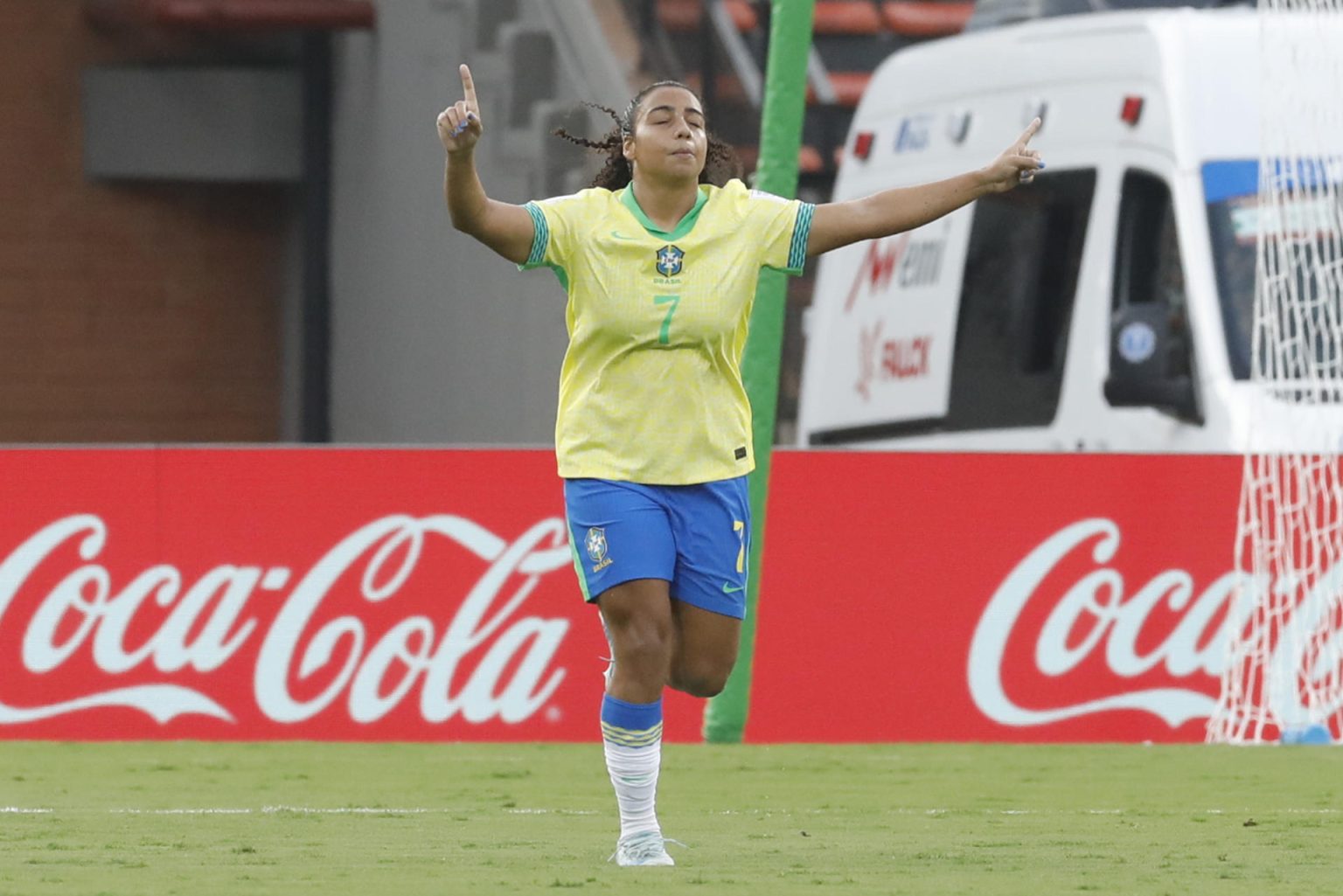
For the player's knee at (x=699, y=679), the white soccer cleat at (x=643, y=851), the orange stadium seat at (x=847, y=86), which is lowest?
the white soccer cleat at (x=643, y=851)

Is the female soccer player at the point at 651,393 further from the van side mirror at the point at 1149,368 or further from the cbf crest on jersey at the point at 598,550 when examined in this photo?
the van side mirror at the point at 1149,368

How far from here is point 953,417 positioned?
1384 centimetres

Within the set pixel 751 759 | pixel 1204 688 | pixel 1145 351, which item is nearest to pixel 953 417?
pixel 1145 351

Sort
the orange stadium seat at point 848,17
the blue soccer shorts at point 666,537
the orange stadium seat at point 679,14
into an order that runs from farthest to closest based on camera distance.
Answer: the orange stadium seat at point 848,17 < the orange stadium seat at point 679,14 < the blue soccer shorts at point 666,537

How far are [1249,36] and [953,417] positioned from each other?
2269 millimetres

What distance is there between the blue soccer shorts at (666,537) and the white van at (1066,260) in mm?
5117

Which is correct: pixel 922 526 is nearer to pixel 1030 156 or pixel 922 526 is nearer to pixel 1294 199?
pixel 1294 199

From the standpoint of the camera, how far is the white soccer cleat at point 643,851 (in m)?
6.95

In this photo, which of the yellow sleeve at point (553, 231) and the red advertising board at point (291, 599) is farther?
the red advertising board at point (291, 599)

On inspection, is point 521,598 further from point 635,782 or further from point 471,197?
point 471,197

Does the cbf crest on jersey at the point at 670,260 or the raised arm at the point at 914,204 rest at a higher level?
the raised arm at the point at 914,204

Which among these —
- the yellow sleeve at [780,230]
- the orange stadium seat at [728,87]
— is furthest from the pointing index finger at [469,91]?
the orange stadium seat at [728,87]

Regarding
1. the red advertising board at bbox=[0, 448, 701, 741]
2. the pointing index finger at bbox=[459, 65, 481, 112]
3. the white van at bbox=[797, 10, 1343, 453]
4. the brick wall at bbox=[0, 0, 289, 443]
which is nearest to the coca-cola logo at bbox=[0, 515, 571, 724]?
the red advertising board at bbox=[0, 448, 701, 741]

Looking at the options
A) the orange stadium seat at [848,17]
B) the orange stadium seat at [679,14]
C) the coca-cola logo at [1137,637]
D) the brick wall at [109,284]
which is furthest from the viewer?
the brick wall at [109,284]
